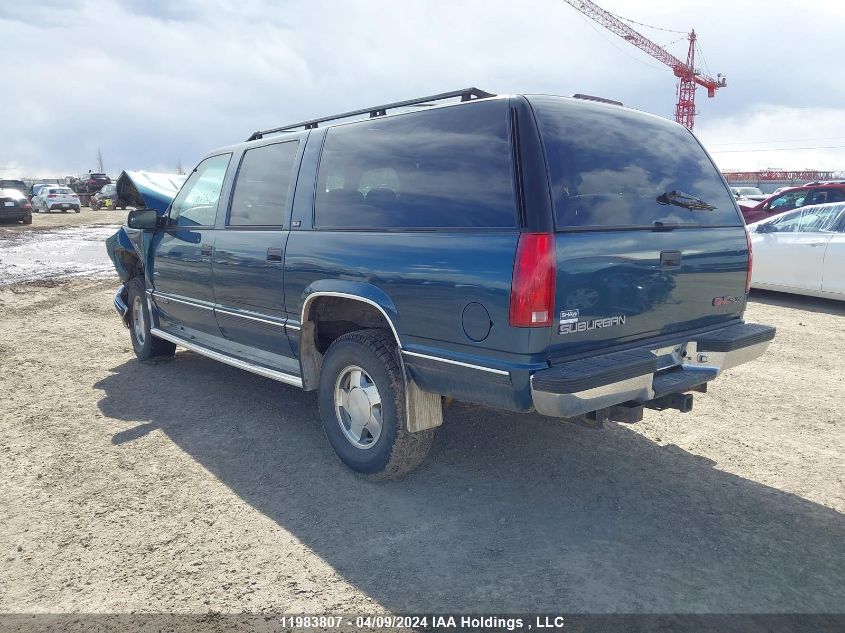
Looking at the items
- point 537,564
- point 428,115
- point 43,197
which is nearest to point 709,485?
point 537,564

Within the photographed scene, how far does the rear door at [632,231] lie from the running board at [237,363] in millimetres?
1959

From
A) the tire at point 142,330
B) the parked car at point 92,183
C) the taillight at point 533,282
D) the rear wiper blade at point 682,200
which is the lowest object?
the tire at point 142,330

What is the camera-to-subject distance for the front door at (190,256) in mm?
5031

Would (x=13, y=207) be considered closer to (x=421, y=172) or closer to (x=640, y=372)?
(x=421, y=172)

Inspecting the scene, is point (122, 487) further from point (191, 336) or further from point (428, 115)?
point (428, 115)

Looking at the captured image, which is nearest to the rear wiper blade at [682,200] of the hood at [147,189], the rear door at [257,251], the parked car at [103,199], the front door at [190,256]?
the rear door at [257,251]

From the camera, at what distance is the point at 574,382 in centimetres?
281

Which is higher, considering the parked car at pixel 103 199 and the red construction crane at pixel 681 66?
the red construction crane at pixel 681 66

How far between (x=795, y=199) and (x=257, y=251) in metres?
13.1

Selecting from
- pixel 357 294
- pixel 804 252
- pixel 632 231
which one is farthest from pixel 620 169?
pixel 804 252

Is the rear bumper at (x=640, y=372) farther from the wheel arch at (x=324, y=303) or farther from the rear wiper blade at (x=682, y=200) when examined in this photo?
the wheel arch at (x=324, y=303)

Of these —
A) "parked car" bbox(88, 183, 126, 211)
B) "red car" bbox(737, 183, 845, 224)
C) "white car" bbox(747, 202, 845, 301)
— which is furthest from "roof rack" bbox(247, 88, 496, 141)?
"parked car" bbox(88, 183, 126, 211)

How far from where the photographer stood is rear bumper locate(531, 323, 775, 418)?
112 inches

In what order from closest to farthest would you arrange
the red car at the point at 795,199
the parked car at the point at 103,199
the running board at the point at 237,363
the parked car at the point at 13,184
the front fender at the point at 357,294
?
the front fender at the point at 357,294 → the running board at the point at 237,363 → the red car at the point at 795,199 → the parked car at the point at 13,184 → the parked car at the point at 103,199
